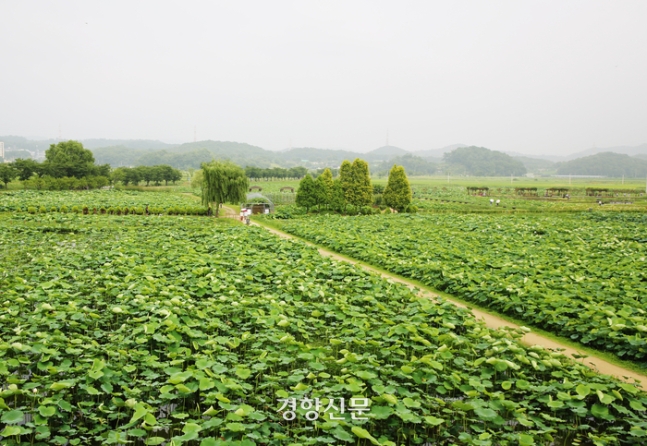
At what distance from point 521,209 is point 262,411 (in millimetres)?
33510

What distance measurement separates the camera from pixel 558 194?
48.2 meters

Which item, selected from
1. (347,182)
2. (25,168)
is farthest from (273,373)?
(25,168)

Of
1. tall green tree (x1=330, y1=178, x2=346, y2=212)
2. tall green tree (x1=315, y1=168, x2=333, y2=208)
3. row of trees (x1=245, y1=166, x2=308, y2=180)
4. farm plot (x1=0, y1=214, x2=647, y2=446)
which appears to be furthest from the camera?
row of trees (x1=245, y1=166, x2=308, y2=180)

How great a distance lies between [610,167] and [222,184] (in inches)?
8094

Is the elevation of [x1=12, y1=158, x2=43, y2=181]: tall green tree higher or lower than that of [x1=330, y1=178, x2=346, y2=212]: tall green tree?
higher

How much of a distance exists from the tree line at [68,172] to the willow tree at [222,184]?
2677 cm

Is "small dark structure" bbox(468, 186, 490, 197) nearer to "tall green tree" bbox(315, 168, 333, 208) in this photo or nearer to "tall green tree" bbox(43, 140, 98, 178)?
"tall green tree" bbox(315, 168, 333, 208)

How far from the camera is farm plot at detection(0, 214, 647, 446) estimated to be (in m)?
4.56

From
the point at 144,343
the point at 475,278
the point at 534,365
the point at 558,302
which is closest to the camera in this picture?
the point at 534,365

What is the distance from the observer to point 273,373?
5688 mm

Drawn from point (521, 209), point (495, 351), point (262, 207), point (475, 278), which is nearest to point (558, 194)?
point (521, 209)

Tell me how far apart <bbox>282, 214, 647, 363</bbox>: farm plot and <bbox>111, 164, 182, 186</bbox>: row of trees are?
46681 mm

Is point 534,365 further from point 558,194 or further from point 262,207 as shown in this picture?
point 558,194

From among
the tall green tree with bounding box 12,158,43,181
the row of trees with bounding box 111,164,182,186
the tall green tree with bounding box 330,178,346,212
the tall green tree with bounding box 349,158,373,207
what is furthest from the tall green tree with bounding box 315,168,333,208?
the row of trees with bounding box 111,164,182,186
